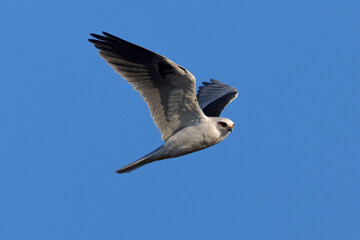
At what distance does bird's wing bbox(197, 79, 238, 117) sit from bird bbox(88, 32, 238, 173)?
1538mm

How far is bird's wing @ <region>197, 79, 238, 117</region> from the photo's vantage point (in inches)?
371

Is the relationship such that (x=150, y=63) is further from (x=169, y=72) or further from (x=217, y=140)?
(x=217, y=140)

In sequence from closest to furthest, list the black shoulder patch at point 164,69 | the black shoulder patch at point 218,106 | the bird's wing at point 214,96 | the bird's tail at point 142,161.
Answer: the black shoulder patch at point 164,69
the bird's tail at point 142,161
the black shoulder patch at point 218,106
the bird's wing at point 214,96

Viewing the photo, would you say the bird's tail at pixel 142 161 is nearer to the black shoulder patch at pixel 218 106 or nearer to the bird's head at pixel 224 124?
the bird's head at pixel 224 124

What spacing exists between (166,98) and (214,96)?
2.96 m

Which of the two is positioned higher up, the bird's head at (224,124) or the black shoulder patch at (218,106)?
the black shoulder patch at (218,106)

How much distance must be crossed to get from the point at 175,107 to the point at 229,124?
3.18 ft

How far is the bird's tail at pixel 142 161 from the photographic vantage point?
25.0 ft

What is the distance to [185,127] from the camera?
779 cm

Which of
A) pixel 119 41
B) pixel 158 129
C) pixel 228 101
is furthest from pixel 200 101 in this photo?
pixel 119 41

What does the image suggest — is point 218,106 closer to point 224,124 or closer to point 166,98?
point 224,124

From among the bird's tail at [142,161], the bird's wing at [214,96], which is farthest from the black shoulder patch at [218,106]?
the bird's tail at [142,161]

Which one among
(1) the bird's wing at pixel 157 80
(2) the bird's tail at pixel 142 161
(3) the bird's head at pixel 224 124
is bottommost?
(2) the bird's tail at pixel 142 161

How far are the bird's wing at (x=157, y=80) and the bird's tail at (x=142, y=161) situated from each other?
1.35 ft
